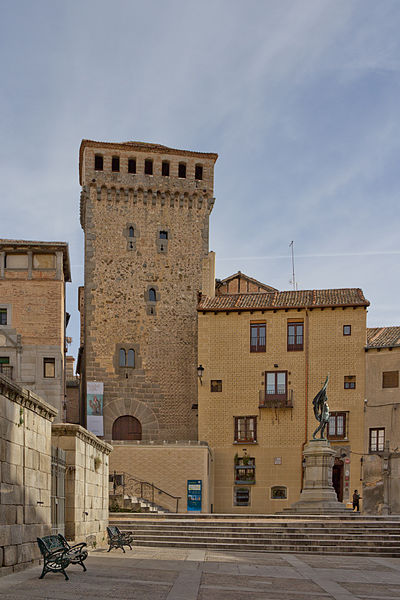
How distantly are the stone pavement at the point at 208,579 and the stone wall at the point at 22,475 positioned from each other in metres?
0.44

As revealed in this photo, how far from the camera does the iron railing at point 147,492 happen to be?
122ft

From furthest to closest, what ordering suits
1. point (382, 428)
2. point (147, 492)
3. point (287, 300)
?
point (287, 300) → point (382, 428) → point (147, 492)

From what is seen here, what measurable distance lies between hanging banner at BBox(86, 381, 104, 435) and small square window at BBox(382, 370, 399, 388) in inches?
595

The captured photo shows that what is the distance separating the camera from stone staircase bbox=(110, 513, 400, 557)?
22.3 metres

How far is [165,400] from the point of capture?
4447 cm

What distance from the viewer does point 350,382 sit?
40.8 m

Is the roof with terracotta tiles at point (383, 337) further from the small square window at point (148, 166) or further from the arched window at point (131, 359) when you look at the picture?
the small square window at point (148, 166)

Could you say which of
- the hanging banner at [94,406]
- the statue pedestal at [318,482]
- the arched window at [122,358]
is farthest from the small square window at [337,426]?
the hanging banner at [94,406]

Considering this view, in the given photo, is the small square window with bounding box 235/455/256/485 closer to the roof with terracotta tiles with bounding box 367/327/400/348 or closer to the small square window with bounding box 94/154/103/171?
the roof with terracotta tiles with bounding box 367/327/400/348

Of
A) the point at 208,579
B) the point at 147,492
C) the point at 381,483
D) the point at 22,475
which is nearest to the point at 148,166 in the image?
the point at 147,492

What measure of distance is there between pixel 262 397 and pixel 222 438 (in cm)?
295

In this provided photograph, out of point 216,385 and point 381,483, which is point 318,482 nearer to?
point 381,483

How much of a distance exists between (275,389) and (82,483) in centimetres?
2379

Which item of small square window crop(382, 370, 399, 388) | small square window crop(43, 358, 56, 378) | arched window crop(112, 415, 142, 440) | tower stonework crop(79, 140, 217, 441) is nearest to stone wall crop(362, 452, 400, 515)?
small square window crop(382, 370, 399, 388)
